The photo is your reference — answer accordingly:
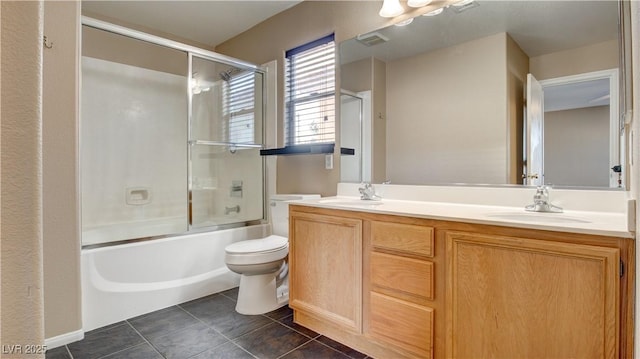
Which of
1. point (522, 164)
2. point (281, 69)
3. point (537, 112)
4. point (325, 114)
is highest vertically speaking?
point (281, 69)

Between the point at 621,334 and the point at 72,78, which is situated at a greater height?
the point at 72,78

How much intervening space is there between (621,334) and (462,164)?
105cm

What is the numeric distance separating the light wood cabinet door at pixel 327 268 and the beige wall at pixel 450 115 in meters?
0.65

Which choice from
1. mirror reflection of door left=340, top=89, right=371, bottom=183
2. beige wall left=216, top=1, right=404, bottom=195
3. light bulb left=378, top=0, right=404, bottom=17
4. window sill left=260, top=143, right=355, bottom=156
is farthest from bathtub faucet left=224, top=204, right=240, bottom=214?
light bulb left=378, top=0, right=404, bottom=17

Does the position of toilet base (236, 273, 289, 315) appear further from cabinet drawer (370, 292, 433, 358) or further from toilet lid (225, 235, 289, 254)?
cabinet drawer (370, 292, 433, 358)

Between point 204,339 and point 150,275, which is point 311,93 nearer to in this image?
point 150,275

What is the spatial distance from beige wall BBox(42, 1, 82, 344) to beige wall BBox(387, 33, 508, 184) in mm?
1930

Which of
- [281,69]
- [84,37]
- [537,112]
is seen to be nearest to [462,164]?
[537,112]

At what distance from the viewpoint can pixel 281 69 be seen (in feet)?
9.73

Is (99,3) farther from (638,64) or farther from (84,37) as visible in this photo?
(638,64)

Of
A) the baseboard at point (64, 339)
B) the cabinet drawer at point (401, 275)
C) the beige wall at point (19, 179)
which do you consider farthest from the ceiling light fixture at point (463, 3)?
the baseboard at point (64, 339)

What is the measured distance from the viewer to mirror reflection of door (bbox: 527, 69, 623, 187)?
152 centimetres

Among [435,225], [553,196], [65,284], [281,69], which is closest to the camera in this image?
[435,225]

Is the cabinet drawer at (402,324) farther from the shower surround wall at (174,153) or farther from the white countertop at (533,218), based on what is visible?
the shower surround wall at (174,153)
